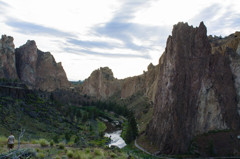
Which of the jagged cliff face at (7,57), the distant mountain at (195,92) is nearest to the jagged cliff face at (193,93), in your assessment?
the distant mountain at (195,92)

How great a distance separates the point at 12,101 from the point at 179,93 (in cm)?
5006

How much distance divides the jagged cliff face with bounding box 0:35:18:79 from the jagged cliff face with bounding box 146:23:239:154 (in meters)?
150

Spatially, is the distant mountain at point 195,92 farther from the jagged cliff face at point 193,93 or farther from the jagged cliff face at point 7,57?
the jagged cliff face at point 7,57

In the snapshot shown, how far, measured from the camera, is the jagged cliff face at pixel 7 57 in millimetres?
178500

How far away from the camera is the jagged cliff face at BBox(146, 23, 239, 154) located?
6488 centimetres

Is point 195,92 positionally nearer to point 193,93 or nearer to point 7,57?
point 193,93

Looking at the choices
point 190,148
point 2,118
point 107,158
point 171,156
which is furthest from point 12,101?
point 107,158

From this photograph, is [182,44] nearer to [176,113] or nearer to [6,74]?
[176,113]

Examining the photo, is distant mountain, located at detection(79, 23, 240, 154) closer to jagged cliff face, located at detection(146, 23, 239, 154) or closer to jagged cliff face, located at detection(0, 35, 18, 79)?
jagged cliff face, located at detection(146, 23, 239, 154)

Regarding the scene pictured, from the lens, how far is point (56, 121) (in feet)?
243

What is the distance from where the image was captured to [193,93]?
67.4 metres

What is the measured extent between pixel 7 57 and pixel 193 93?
551 ft

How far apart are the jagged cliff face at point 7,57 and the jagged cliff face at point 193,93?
150102mm

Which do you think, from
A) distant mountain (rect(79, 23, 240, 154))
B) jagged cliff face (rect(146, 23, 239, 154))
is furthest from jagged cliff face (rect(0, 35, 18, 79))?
jagged cliff face (rect(146, 23, 239, 154))
